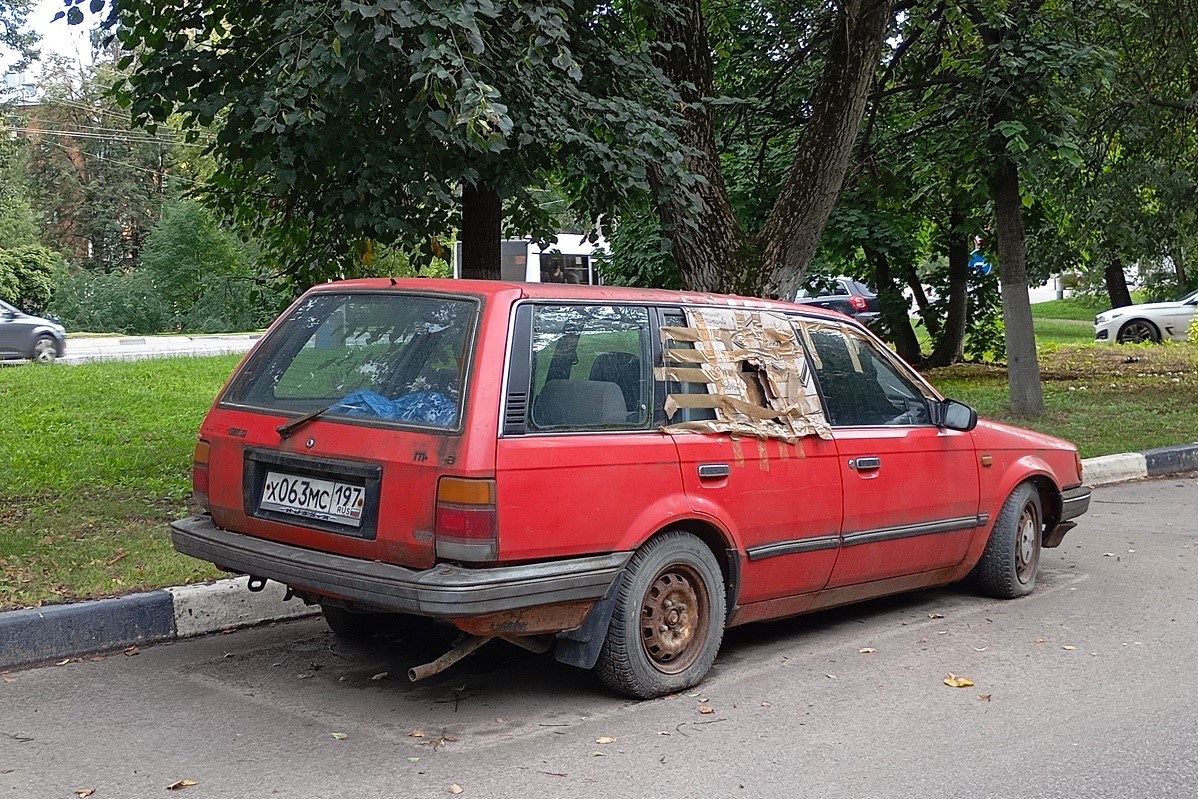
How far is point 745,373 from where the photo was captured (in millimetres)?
5500

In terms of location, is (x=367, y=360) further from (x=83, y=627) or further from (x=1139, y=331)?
(x=1139, y=331)

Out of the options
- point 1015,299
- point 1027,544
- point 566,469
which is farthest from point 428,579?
point 1015,299

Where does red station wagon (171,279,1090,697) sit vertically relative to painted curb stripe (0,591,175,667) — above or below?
above

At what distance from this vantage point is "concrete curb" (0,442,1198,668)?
5.31 m

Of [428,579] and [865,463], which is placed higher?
[865,463]

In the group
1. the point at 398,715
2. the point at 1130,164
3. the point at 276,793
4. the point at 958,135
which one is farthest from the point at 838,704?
the point at 1130,164

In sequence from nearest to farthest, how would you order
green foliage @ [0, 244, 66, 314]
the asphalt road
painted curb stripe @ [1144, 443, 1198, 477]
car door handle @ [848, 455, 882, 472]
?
1. the asphalt road
2. car door handle @ [848, 455, 882, 472]
3. painted curb stripe @ [1144, 443, 1198, 477]
4. green foliage @ [0, 244, 66, 314]

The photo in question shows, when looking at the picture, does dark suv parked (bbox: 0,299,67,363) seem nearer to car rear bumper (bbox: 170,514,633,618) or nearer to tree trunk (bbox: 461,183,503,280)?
tree trunk (bbox: 461,183,503,280)

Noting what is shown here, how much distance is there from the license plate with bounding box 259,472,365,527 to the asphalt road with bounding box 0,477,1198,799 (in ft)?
2.46

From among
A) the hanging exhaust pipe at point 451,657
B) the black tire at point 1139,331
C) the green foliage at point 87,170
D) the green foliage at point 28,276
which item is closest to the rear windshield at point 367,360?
the hanging exhaust pipe at point 451,657

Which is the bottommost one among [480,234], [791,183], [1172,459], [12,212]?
[1172,459]

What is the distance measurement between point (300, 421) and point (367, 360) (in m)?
0.38

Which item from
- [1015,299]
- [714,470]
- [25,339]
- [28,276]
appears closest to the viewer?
[714,470]

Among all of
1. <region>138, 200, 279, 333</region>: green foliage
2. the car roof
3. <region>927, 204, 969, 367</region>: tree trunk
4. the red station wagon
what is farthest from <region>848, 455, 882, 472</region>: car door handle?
<region>138, 200, 279, 333</region>: green foliage
